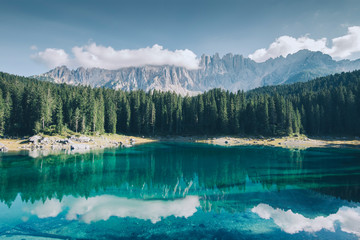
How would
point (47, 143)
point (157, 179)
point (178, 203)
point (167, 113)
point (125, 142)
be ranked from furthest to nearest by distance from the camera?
1. point (167, 113)
2. point (125, 142)
3. point (47, 143)
4. point (157, 179)
5. point (178, 203)

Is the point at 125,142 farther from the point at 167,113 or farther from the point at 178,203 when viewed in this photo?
the point at 178,203

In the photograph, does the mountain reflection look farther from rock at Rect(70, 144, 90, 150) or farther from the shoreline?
the shoreline

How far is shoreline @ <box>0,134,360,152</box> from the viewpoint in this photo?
60562 millimetres

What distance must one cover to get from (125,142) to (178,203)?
6642 centimetres

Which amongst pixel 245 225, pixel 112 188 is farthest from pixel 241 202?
pixel 112 188

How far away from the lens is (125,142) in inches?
3275

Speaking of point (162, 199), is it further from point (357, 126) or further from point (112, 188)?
point (357, 126)

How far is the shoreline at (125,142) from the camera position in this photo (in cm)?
6056

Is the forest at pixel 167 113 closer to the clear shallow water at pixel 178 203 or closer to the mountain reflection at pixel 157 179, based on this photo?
the mountain reflection at pixel 157 179

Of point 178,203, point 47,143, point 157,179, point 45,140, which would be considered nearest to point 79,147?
point 47,143

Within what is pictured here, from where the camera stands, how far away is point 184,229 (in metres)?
15.2

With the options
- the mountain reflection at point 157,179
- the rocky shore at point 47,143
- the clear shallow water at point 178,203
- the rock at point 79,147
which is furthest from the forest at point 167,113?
the clear shallow water at point 178,203

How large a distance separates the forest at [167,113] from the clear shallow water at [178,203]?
4632 centimetres

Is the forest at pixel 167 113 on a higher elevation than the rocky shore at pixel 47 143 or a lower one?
higher
